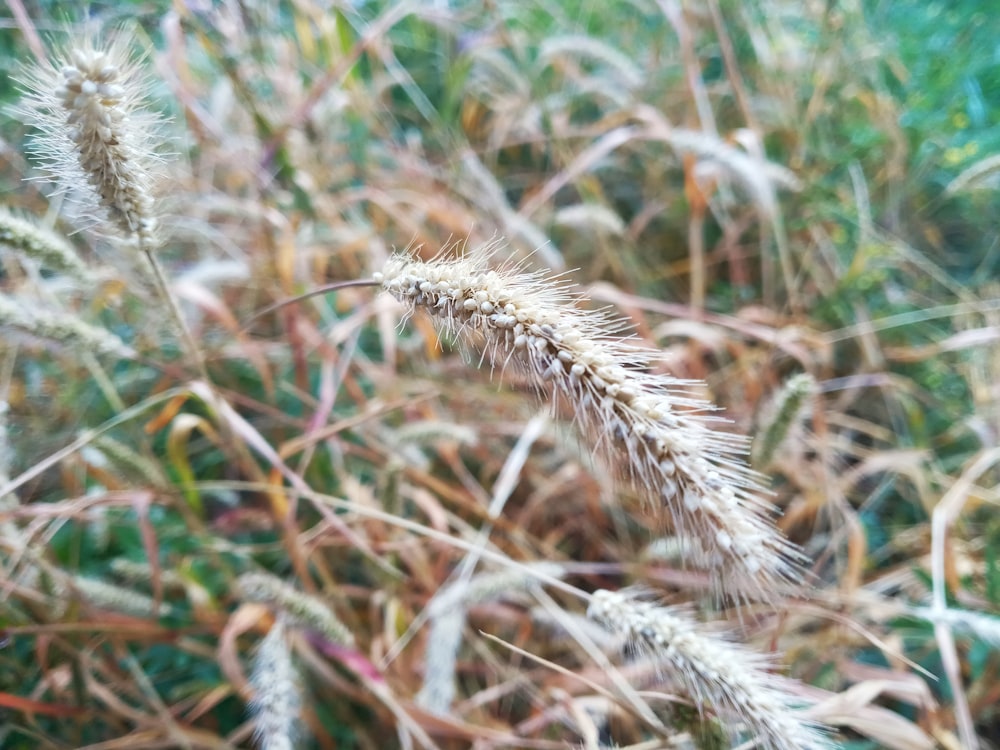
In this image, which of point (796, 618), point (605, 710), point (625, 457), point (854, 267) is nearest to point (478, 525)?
point (605, 710)

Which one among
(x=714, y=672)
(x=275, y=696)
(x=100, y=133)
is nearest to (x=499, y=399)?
(x=275, y=696)

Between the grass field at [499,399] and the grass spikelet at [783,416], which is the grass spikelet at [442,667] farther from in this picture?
the grass spikelet at [783,416]

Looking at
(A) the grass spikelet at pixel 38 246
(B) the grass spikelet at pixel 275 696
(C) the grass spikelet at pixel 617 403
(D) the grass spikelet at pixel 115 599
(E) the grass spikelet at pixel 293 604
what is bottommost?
(D) the grass spikelet at pixel 115 599

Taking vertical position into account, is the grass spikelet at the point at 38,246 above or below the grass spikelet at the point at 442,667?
above

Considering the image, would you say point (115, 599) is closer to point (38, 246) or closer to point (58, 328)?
point (58, 328)

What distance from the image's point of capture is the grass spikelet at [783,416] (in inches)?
40.8

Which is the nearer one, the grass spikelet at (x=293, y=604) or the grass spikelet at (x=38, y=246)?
the grass spikelet at (x=38, y=246)

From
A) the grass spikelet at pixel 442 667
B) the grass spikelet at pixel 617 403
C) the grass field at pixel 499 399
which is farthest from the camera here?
the grass spikelet at pixel 442 667

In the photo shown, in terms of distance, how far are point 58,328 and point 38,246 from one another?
14 centimetres

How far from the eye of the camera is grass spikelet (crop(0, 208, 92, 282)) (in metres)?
0.88

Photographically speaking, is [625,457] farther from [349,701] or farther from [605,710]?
[349,701]

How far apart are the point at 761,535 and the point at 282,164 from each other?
1.42 meters

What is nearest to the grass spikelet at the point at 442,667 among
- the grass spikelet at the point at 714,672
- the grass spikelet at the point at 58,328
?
the grass spikelet at the point at 714,672

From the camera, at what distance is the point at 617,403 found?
70cm
